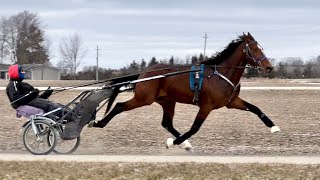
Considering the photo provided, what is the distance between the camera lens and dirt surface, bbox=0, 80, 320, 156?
10.6 m

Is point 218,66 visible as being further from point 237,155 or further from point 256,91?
point 256,91

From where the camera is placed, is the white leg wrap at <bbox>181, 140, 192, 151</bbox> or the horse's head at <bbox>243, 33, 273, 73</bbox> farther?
the white leg wrap at <bbox>181, 140, 192, 151</bbox>

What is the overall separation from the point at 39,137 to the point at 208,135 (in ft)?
14.7

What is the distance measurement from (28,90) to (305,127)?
25.5 ft

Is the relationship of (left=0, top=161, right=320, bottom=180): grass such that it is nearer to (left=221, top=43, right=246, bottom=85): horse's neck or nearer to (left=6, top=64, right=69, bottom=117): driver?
(left=6, top=64, right=69, bottom=117): driver

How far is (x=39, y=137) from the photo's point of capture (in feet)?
31.9

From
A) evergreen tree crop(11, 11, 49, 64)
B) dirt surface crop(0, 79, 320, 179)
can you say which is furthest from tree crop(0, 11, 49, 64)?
dirt surface crop(0, 79, 320, 179)

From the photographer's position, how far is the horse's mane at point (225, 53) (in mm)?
9945

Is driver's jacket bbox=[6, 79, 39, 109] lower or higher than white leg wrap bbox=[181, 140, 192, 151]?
higher

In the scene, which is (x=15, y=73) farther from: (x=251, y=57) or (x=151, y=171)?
(x=251, y=57)

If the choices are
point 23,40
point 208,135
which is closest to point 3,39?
point 23,40

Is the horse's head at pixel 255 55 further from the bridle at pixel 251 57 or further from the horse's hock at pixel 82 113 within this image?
the horse's hock at pixel 82 113

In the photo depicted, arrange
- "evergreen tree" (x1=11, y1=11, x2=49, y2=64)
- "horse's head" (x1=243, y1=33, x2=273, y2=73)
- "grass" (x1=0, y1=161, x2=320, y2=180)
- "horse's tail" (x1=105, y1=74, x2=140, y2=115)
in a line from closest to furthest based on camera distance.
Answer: "grass" (x1=0, y1=161, x2=320, y2=180)
"horse's head" (x1=243, y1=33, x2=273, y2=73)
"horse's tail" (x1=105, y1=74, x2=140, y2=115)
"evergreen tree" (x1=11, y1=11, x2=49, y2=64)

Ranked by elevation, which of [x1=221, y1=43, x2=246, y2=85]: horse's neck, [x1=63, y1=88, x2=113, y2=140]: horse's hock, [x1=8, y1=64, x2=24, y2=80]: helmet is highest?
[x1=221, y1=43, x2=246, y2=85]: horse's neck
